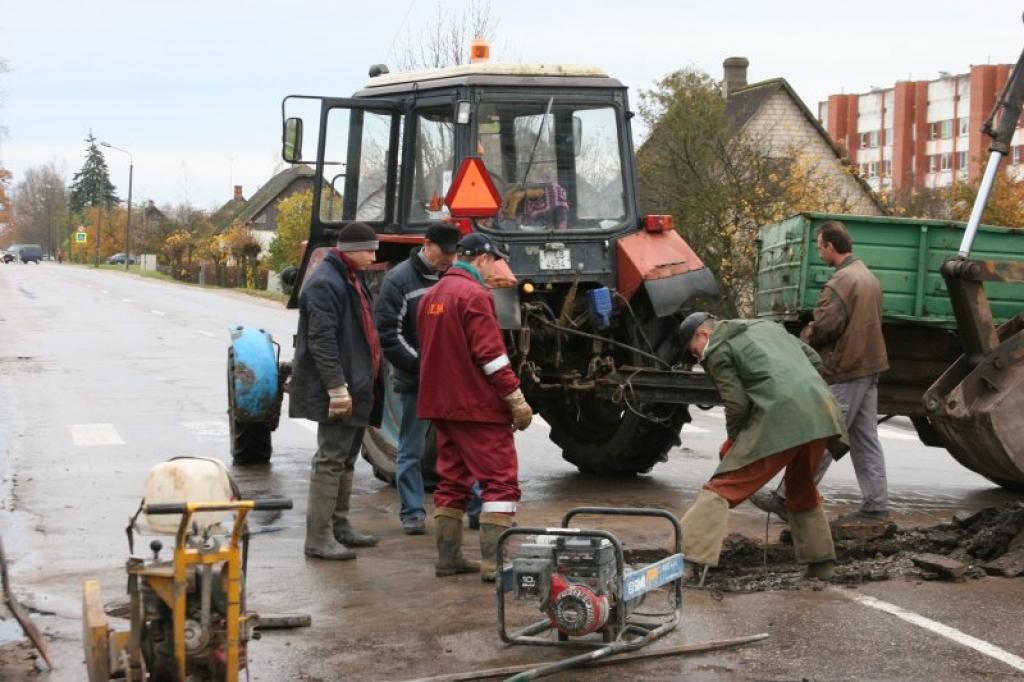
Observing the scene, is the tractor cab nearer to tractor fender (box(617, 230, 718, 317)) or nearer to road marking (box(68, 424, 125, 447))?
tractor fender (box(617, 230, 718, 317))

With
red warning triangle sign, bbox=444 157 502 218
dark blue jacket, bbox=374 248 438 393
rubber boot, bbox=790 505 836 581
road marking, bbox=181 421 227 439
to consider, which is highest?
red warning triangle sign, bbox=444 157 502 218

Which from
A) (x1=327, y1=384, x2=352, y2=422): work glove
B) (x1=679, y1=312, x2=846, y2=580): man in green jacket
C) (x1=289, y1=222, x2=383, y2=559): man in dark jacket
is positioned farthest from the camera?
(x1=289, y1=222, x2=383, y2=559): man in dark jacket

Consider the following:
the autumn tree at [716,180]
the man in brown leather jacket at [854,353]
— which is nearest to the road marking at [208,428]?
the man in brown leather jacket at [854,353]

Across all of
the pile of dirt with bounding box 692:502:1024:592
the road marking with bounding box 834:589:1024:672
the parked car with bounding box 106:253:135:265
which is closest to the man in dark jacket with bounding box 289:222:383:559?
the pile of dirt with bounding box 692:502:1024:592

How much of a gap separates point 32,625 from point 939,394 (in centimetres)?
→ 535

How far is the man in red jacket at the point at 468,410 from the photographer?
A: 26.2ft

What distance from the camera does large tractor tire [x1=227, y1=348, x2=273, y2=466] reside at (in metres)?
12.5

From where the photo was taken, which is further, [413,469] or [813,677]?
[413,469]

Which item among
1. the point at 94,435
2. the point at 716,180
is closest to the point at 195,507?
the point at 94,435

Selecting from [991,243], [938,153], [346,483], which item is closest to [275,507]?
[346,483]

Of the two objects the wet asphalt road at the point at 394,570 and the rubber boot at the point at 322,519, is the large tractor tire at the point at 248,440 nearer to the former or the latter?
the wet asphalt road at the point at 394,570

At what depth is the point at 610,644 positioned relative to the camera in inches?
251

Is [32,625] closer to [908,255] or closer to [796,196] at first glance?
[908,255]

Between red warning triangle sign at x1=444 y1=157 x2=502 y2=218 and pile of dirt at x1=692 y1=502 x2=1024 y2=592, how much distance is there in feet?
9.30
